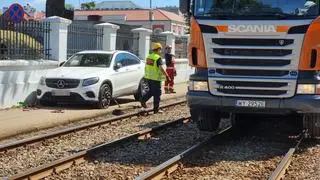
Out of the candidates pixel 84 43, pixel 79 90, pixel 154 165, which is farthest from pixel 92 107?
pixel 154 165

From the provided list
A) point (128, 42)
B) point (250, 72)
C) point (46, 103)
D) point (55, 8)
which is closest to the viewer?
point (250, 72)

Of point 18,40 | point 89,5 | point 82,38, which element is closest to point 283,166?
point 18,40

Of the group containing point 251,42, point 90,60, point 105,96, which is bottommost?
point 105,96

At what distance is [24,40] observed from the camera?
17.8 meters

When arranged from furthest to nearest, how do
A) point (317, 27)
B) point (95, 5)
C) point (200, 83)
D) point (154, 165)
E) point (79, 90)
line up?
point (95, 5)
point (79, 90)
point (200, 83)
point (317, 27)
point (154, 165)

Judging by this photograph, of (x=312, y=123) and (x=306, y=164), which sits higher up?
(x=312, y=123)

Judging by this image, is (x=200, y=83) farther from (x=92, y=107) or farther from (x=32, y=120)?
(x=92, y=107)

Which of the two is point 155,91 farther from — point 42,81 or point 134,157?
point 134,157

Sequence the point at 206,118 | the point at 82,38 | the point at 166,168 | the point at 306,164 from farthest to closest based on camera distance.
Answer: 1. the point at 82,38
2. the point at 206,118
3. the point at 306,164
4. the point at 166,168

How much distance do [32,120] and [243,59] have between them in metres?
5.66

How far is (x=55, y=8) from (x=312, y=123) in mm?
17004

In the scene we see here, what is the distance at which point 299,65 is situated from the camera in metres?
10.1

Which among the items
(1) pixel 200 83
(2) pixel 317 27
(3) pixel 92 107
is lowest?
(3) pixel 92 107

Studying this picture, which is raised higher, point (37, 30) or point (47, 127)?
point (37, 30)
